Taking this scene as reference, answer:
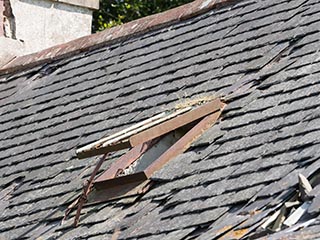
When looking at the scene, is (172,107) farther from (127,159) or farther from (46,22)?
(46,22)

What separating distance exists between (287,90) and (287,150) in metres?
0.85

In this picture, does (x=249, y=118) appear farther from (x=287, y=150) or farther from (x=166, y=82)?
(x=166, y=82)

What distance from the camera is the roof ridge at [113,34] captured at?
9.13 meters

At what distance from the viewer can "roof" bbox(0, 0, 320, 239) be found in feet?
18.6

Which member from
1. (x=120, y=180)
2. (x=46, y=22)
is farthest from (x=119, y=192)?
(x=46, y=22)

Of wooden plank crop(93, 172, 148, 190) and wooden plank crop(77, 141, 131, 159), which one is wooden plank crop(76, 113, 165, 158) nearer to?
wooden plank crop(77, 141, 131, 159)

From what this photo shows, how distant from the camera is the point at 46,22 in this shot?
1133cm

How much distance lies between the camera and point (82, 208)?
6695 mm

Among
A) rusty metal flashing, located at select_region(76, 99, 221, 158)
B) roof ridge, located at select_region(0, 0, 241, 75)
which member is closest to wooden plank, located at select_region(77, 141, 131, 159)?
rusty metal flashing, located at select_region(76, 99, 221, 158)

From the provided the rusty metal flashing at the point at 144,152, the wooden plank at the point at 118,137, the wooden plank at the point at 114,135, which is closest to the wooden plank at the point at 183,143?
the rusty metal flashing at the point at 144,152

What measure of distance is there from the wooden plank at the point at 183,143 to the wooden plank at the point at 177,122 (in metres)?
0.04

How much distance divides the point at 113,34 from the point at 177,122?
3110 millimetres

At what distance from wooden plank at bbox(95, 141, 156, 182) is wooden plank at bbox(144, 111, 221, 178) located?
25cm

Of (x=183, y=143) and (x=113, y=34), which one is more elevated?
(x=113, y=34)
